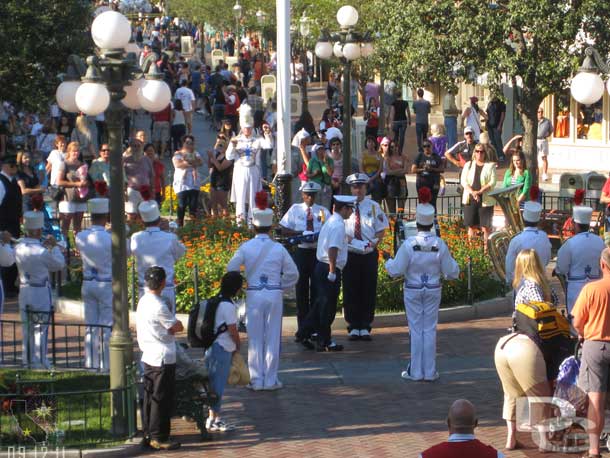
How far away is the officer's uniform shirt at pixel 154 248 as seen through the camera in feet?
46.2

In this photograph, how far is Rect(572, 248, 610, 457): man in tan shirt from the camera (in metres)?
10.8

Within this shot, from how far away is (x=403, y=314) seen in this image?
54.2ft

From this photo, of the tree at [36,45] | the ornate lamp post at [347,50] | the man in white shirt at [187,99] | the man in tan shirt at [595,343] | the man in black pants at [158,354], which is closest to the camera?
the man in tan shirt at [595,343]

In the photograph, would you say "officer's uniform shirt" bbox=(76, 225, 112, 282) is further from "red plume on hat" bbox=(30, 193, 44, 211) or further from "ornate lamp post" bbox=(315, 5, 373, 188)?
"ornate lamp post" bbox=(315, 5, 373, 188)

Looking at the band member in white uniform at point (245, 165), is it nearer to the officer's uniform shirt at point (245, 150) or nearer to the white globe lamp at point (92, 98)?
the officer's uniform shirt at point (245, 150)

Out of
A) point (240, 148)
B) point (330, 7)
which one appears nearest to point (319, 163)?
point (240, 148)

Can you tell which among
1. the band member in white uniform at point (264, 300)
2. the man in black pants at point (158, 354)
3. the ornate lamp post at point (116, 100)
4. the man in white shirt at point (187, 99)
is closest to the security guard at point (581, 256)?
the band member in white uniform at point (264, 300)

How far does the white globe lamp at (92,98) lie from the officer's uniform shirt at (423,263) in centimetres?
364

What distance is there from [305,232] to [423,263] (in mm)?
2029

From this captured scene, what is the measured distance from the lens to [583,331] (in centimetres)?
1092

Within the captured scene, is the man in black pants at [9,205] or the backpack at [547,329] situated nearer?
the backpack at [547,329]

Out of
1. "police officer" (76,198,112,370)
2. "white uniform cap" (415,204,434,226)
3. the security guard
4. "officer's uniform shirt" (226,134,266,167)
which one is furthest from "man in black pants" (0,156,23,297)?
the security guard

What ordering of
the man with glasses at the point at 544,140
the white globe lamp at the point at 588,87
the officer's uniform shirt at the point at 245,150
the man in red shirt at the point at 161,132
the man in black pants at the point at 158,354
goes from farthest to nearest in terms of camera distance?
the man in red shirt at the point at 161,132 → the man with glasses at the point at 544,140 → the officer's uniform shirt at the point at 245,150 → the white globe lamp at the point at 588,87 → the man in black pants at the point at 158,354

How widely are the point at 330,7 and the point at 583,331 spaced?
28.3 metres
